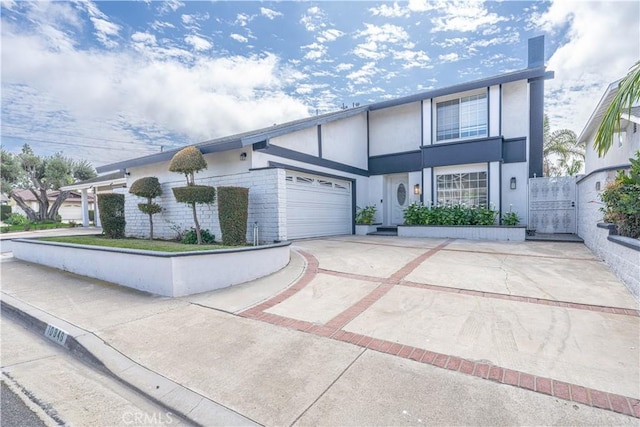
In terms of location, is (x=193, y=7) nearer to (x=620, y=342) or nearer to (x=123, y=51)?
(x=123, y=51)

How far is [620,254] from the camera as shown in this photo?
5.14 meters

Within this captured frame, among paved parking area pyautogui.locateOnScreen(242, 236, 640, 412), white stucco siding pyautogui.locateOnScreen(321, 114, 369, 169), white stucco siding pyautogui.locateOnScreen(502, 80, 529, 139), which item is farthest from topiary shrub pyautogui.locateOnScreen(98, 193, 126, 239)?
white stucco siding pyautogui.locateOnScreen(502, 80, 529, 139)

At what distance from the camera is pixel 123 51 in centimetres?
1151

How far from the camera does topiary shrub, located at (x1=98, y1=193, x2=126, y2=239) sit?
37.9ft

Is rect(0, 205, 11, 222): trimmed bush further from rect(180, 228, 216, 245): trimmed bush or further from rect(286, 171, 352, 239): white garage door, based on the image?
rect(286, 171, 352, 239): white garage door

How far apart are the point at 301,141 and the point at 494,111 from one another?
7.73 metres

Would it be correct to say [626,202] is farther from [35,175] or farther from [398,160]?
[35,175]

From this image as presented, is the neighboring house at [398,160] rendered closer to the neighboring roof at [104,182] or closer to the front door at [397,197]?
the front door at [397,197]

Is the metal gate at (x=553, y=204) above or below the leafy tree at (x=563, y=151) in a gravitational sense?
below

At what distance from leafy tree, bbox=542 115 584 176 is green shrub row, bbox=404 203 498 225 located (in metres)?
12.0

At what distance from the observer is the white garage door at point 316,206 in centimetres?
1032

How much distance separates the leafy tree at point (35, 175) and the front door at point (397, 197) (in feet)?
79.8

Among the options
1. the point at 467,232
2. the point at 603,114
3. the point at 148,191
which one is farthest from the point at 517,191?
the point at 148,191

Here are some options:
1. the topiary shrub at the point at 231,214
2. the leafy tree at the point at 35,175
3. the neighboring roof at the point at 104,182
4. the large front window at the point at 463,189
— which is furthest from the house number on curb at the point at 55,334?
the leafy tree at the point at 35,175
